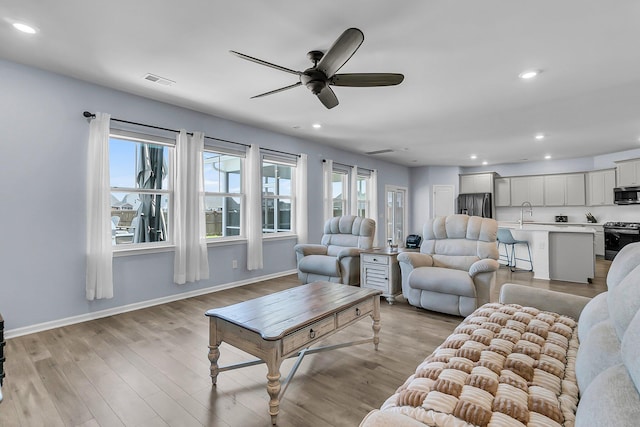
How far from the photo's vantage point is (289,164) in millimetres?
5867

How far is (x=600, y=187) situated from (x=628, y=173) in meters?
0.77

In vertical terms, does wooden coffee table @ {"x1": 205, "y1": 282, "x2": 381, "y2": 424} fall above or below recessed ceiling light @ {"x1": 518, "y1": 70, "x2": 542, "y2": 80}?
below

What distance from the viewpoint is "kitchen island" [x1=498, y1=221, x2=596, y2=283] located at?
4992 millimetres

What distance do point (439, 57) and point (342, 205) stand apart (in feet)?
15.4

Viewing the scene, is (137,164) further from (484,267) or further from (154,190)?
(484,267)

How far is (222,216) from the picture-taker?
4.99 m

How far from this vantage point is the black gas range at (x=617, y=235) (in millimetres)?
6441

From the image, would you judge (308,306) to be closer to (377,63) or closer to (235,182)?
(377,63)

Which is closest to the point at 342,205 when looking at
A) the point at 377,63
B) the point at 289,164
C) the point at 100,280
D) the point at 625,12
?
the point at 289,164

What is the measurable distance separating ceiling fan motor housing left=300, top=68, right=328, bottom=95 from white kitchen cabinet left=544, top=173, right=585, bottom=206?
8.49 m

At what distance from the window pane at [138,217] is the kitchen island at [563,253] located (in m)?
6.14

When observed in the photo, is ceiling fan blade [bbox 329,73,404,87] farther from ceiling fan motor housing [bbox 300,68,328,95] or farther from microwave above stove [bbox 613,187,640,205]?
microwave above stove [bbox 613,187,640,205]

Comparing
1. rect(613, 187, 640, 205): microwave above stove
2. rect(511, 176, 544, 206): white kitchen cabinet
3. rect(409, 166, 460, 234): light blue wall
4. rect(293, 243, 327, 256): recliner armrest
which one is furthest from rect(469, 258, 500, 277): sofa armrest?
rect(511, 176, 544, 206): white kitchen cabinet

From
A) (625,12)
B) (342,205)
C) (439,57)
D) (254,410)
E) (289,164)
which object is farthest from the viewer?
(342,205)
